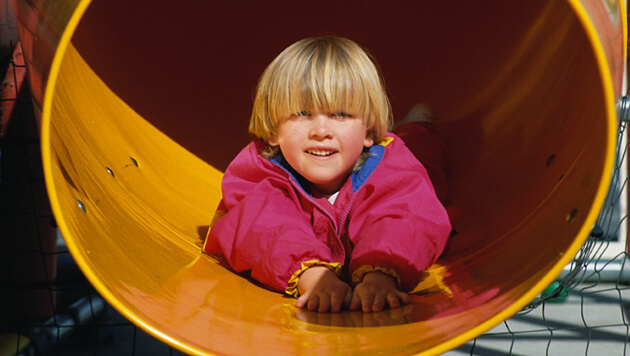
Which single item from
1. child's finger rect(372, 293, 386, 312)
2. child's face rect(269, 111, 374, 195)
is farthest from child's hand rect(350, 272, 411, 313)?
child's face rect(269, 111, 374, 195)

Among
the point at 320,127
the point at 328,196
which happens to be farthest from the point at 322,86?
the point at 328,196

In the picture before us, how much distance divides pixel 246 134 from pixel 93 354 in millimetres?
773

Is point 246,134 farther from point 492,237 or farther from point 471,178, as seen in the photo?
point 492,237

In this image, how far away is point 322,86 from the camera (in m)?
1.44

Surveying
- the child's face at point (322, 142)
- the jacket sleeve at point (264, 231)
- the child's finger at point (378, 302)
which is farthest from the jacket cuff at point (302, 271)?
the child's face at point (322, 142)

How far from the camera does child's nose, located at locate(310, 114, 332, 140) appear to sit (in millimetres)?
1434

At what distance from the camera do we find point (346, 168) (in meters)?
1.50

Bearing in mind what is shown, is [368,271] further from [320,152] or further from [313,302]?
[320,152]

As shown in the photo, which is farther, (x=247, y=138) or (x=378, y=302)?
(x=247, y=138)

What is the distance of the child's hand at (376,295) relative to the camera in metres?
1.21

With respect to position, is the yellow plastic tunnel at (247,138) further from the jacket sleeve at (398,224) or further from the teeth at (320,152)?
the teeth at (320,152)

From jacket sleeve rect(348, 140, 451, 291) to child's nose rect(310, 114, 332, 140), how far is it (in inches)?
5.4

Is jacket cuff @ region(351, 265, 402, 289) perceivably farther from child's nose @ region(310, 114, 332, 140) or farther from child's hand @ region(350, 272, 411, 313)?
child's nose @ region(310, 114, 332, 140)

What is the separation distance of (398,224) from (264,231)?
0.27 m
